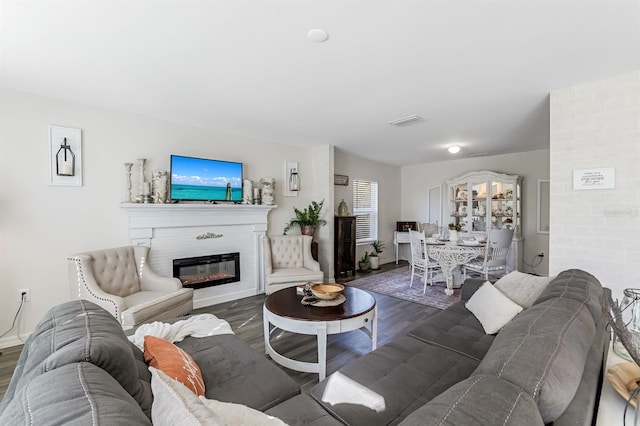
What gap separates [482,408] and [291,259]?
12.2 feet

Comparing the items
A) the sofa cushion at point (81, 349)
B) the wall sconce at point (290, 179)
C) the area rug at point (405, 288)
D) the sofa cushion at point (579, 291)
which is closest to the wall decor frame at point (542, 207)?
the area rug at point (405, 288)

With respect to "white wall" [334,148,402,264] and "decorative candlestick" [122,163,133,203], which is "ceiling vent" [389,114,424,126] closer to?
"white wall" [334,148,402,264]

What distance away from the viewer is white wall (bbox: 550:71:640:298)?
8.00 ft

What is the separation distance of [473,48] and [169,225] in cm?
365

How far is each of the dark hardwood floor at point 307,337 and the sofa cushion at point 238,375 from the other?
0.72 m

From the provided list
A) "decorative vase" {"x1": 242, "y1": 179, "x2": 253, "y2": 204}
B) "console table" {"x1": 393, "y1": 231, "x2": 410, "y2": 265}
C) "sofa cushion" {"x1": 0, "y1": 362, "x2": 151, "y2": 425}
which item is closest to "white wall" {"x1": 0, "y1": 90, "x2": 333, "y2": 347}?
"decorative vase" {"x1": 242, "y1": 179, "x2": 253, "y2": 204}

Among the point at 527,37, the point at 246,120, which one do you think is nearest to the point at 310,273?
the point at 246,120

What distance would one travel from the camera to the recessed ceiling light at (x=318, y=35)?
5.94 ft

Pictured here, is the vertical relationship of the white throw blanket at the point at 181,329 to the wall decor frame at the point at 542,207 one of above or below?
below

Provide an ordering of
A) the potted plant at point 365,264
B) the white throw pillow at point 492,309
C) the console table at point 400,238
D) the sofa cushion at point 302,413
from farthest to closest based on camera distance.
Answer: the console table at point 400,238 → the potted plant at point 365,264 → the white throw pillow at point 492,309 → the sofa cushion at point 302,413

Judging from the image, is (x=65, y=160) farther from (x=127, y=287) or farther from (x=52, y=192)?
(x=127, y=287)

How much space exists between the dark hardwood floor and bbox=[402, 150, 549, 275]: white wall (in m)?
3.26

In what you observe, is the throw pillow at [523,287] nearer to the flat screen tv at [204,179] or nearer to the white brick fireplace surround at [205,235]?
the white brick fireplace surround at [205,235]

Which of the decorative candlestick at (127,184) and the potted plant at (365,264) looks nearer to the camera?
the decorative candlestick at (127,184)
